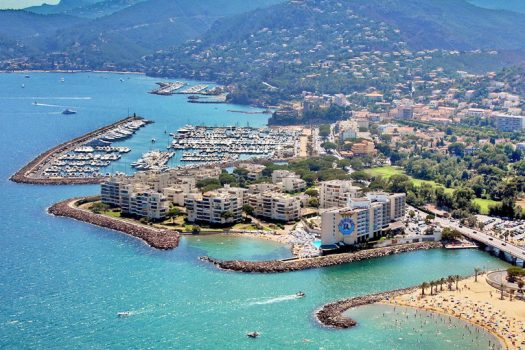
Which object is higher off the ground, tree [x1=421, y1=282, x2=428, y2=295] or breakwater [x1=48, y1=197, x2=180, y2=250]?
breakwater [x1=48, y1=197, x2=180, y2=250]

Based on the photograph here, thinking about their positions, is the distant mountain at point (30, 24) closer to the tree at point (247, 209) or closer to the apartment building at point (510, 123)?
the apartment building at point (510, 123)

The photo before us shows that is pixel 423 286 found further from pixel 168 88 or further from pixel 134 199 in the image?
pixel 168 88

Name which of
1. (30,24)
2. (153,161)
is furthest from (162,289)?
(30,24)

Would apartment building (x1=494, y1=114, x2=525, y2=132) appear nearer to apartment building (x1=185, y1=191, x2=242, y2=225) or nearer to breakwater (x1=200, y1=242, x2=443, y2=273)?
apartment building (x1=185, y1=191, x2=242, y2=225)

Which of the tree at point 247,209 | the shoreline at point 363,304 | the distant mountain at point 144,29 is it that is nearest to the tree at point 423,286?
the shoreline at point 363,304

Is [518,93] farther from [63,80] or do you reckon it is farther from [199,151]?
[63,80]

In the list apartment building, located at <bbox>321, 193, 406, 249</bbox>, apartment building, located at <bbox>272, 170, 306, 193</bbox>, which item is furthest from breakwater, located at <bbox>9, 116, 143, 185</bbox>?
apartment building, located at <bbox>321, 193, 406, 249</bbox>
